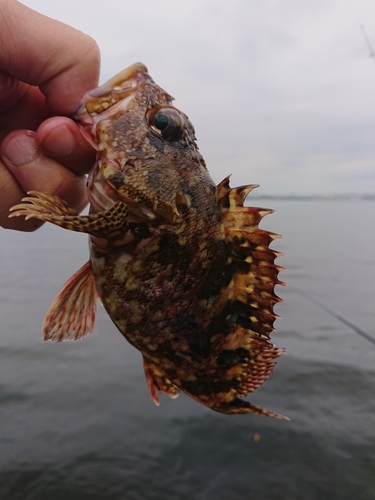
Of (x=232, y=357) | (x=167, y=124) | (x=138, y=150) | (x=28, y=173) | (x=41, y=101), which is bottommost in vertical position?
(x=232, y=357)

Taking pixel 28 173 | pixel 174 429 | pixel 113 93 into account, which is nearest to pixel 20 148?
pixel 28 173

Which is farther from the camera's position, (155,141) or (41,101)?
(41,101)

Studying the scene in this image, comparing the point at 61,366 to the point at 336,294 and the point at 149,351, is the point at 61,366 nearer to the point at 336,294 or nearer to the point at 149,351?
the point at 149,351

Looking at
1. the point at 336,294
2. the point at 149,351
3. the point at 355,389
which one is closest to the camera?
the point at 149,351

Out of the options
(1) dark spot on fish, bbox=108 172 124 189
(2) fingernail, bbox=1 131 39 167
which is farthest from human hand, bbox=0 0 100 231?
(1) dark spot on fish, bbox=108 172 124 189

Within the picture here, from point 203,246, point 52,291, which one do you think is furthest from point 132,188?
point 52,291

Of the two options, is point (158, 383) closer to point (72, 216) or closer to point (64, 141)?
point (72, 216)

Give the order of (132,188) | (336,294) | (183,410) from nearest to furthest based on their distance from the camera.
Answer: (132,188), (183,410), (336,294)
